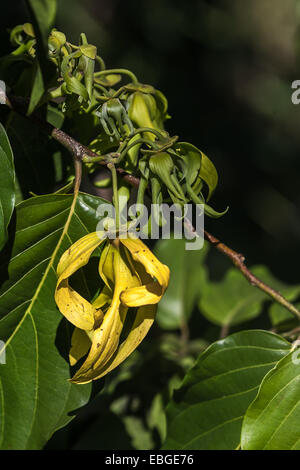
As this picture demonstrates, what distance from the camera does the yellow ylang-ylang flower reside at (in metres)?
0.59

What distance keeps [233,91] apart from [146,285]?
2611 mm

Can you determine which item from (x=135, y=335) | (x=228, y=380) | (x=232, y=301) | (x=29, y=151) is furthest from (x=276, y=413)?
(x=232, y=301)

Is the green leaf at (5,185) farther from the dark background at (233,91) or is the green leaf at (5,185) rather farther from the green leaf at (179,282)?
the dark background at (233,91)

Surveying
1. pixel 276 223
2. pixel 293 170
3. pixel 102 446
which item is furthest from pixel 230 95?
pixel 102 446

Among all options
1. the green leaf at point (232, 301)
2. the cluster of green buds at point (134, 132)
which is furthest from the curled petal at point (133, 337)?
the green leaf at point (232, 301)

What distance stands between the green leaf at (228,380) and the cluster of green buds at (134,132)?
0.80ft

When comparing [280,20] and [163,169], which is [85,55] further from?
[280,20]

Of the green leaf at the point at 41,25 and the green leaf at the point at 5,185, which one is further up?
the green leaf at the point at 41,25

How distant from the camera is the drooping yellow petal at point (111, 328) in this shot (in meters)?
0.59

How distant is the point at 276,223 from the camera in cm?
291

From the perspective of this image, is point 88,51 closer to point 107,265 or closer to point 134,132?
point 134,132

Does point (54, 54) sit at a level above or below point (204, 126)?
above

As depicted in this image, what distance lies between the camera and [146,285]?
0.60 metres

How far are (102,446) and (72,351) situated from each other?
0.45m
